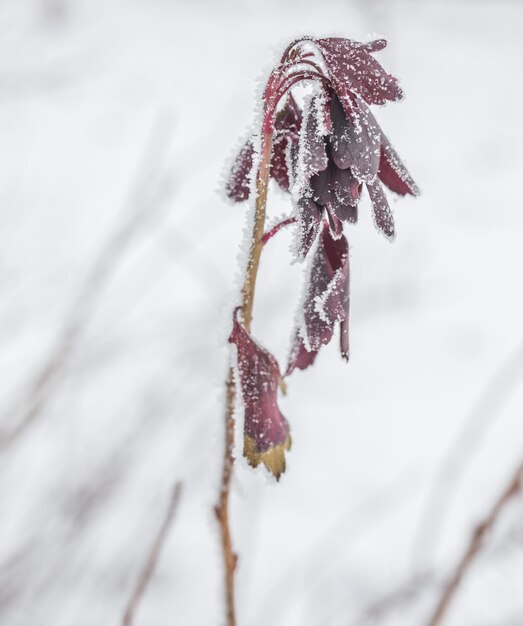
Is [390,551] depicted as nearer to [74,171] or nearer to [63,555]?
[63,555]

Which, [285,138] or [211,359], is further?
[211,359]

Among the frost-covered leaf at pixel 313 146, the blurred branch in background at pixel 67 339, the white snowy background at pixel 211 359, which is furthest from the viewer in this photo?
the white snowy background at pixel 211 359

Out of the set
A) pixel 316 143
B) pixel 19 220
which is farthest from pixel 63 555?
pixel 19 220

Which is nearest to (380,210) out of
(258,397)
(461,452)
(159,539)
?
(258,397)

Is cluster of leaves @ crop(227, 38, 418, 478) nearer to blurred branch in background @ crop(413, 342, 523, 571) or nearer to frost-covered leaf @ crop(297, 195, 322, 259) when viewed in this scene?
frost-covered leaf @ crop(297, 195, 322, 259)

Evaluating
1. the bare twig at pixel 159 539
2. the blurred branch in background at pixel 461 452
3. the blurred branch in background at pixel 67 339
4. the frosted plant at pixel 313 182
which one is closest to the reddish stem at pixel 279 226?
the frosted plant at pixel 313 182

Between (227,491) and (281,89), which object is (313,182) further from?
(227,491)

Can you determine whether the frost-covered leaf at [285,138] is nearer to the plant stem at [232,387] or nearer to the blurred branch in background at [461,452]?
the plant stem at [232,387]
